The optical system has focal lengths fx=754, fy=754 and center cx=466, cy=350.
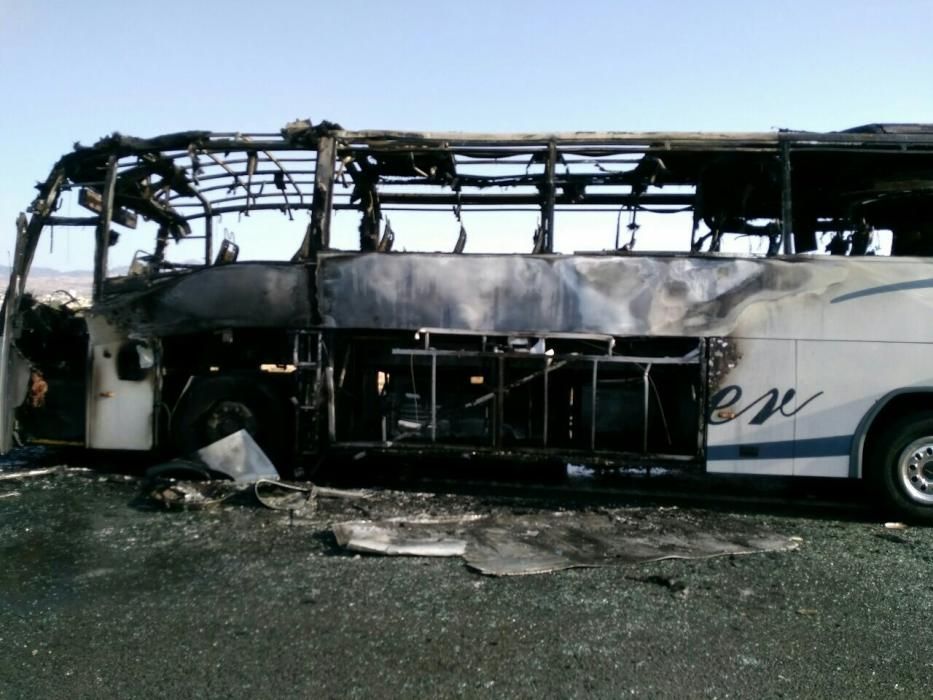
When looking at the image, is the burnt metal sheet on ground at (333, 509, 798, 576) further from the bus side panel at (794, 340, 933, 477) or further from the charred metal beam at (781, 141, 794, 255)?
the charred metal beam at (781, 141, 794, 255)

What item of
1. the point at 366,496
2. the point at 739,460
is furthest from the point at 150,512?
the point at 739,460

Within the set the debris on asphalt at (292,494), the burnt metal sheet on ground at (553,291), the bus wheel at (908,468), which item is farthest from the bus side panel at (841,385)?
the debris on asphalt at (292,494)

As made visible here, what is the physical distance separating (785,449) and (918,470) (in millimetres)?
1132

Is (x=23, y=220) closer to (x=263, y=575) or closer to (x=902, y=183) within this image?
(x=263, y=575)

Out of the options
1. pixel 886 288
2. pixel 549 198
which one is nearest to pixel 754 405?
pixel 886 288

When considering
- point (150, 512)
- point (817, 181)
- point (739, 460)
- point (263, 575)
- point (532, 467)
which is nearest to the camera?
point (263, 575)

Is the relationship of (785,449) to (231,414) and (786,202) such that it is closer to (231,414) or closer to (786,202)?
(786,202)

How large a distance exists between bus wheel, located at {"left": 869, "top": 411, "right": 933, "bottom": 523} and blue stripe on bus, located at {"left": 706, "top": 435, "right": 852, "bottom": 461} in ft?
1.11

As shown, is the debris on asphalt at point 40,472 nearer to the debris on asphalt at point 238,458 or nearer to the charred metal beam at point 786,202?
the debris on asphalt at point 238,458

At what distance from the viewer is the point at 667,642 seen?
400 cm

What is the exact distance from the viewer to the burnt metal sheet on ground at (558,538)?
5.27 metres

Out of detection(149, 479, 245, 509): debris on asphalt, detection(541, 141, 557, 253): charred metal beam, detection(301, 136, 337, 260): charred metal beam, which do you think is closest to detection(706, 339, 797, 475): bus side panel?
detection(541, 141, 557, 253): charred metal beam

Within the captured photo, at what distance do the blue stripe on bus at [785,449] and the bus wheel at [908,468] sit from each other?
34 centimetres

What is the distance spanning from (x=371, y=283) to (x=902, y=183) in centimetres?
502
